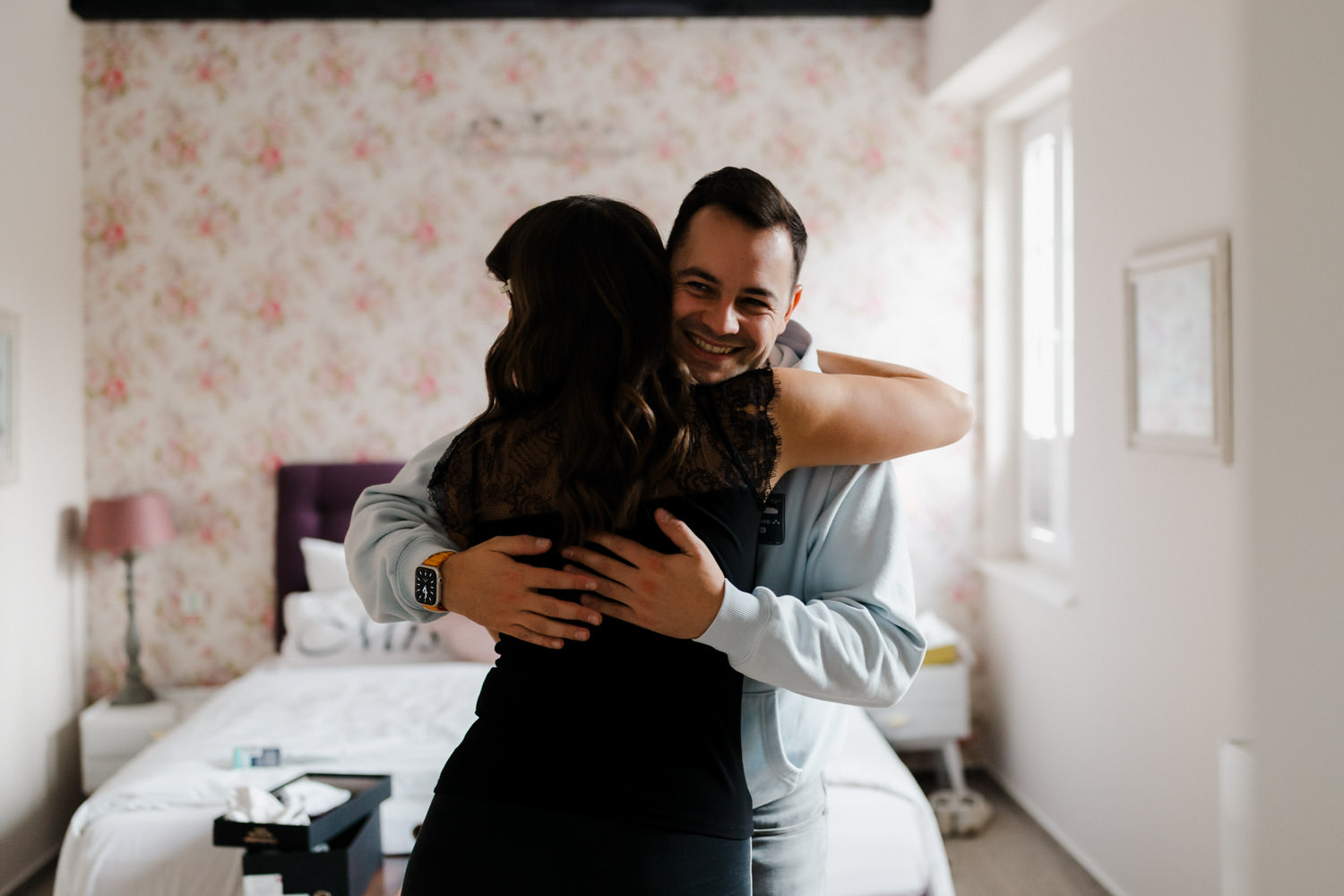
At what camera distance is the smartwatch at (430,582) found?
1.03m

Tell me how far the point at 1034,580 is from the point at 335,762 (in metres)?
2.29

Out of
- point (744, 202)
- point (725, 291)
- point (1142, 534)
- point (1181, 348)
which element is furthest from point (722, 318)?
point (1142, 534)

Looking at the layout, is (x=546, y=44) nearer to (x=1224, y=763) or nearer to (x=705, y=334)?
(x=705, y=334)

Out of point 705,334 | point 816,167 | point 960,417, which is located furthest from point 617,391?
point 816,167

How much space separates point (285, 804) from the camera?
6.57ft

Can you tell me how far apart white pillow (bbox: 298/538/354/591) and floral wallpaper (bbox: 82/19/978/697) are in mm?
236

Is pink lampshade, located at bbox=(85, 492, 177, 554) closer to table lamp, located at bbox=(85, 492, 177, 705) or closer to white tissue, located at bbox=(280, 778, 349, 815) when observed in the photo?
table lamp, located at bbox=(85, 492, 177, 705)

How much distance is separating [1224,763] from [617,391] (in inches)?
65.1

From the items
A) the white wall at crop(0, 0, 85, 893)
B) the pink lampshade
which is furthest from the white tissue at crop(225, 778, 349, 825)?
the pink lampshade

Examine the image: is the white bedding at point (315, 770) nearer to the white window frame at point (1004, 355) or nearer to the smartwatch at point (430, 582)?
the white window frame at point (1004, 355)

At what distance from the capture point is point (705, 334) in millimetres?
1139

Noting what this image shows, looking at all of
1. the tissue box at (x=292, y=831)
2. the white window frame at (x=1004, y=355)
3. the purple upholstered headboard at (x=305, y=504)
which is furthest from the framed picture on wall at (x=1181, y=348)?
the purple upholstered headboard at (x=305, y=504)

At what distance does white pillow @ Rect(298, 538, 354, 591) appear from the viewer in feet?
11.6

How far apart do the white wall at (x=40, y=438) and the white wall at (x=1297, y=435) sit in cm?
356
